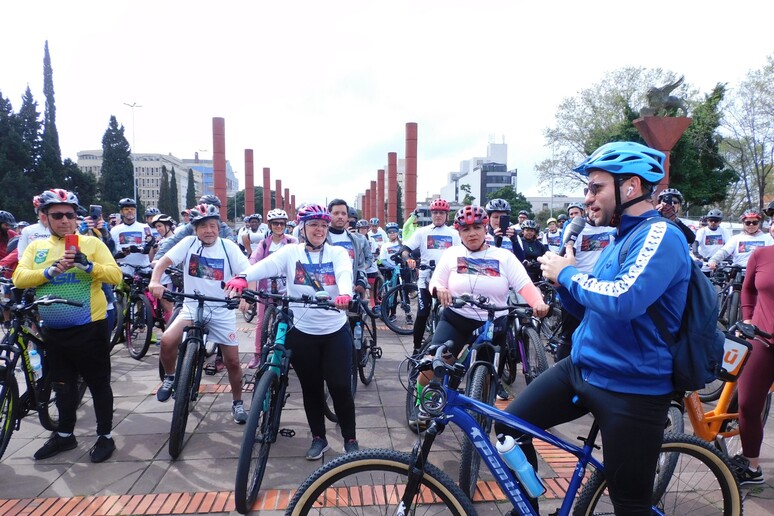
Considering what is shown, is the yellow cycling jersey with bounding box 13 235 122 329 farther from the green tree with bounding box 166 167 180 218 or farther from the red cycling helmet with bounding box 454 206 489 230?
the green tree with bounding box 166 167 180 218

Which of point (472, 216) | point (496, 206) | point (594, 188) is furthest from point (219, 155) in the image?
point (594, 188)

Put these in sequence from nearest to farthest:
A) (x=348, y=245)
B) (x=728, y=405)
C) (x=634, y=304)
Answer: (x=634, y=304)
(x=728, y=405)
(x=348, y=245)

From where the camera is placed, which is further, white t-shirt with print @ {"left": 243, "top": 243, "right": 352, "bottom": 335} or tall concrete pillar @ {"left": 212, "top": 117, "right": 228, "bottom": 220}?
tall concrete pillar @ {"left": 212, "top": 117, "right": 228, "bottom": 220}

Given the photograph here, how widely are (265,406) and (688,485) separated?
2.57 metres

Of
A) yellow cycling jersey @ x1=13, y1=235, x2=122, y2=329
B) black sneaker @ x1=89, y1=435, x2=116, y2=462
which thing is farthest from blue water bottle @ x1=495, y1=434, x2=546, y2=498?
yellow cycling jersey @ x1=13, y1=235, x2=122, y2=329

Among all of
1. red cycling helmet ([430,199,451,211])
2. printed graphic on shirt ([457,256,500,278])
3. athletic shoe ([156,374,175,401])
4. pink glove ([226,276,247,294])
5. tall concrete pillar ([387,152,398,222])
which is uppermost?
tall concrete pillar ([387,152,398,222])

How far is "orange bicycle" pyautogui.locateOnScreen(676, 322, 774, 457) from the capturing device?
10.2 ft

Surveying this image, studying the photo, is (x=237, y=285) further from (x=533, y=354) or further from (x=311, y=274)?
(x=533, y=354)

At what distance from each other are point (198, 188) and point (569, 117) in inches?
4883

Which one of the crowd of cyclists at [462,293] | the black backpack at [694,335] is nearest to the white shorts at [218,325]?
the crowd of cyclists at [462,293]

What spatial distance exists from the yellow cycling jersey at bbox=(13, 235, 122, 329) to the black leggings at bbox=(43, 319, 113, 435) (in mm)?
92

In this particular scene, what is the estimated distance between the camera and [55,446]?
3830mm

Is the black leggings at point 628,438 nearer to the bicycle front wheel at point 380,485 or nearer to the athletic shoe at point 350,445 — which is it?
the bicycle front wheel at point 380,485

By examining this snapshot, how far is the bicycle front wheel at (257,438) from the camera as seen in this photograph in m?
2.96
